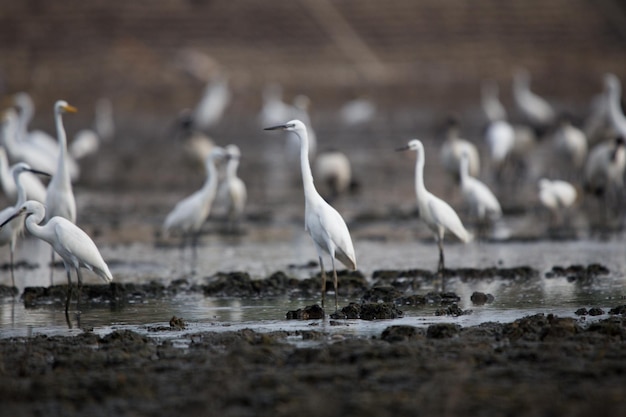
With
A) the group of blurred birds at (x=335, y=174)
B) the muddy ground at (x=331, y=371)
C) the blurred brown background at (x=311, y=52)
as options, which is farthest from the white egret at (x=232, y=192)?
the blurred brown background at (x=311, y=52)

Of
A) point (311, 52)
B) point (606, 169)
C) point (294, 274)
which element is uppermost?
point (311, 52)

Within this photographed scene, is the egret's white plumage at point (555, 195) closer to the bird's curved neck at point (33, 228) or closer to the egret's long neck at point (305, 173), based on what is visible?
the egret's long neck at point (305, 173)

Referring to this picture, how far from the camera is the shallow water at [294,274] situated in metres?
9.46

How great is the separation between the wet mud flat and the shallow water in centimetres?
71

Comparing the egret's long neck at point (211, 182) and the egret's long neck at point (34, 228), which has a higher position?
the egret's long neck at point (211, 182)

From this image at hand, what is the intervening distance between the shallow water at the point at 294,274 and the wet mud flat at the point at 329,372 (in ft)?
2.34

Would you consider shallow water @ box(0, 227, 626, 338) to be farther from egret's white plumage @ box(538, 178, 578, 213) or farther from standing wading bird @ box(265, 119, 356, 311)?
egret's white plumage @ box(538, 178, 578, 213)

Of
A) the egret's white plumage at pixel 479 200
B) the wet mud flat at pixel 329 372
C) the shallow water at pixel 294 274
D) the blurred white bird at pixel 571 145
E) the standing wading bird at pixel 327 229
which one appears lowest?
the wet mud flat at pixel 329 372

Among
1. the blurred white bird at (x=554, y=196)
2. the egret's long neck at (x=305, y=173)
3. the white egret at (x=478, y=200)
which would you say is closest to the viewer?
the egret's long neck at (x=305, y=173)

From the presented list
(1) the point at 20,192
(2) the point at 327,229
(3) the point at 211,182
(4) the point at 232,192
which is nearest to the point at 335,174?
(4) the point at 232,192

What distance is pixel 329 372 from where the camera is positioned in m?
7.18

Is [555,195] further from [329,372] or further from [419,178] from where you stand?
[329,372]

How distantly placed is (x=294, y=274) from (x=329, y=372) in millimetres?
5638

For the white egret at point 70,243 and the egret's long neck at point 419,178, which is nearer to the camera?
the white egret at point 70,243
